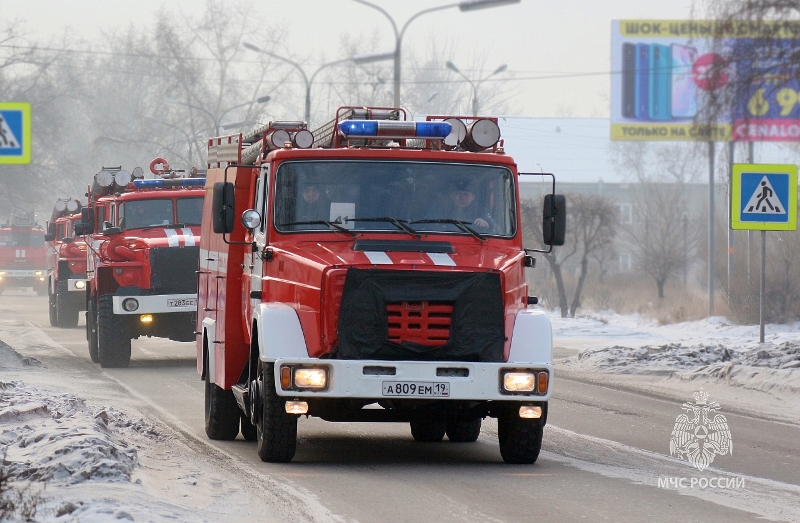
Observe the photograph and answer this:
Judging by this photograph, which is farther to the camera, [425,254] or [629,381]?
[629,381]

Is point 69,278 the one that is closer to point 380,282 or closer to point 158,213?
point 158,213

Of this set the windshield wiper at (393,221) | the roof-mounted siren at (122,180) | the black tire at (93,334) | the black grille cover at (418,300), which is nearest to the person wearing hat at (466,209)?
the windshield wiper at (393,221)

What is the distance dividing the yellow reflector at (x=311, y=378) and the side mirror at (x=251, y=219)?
57.5 inches

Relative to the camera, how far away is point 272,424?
9469 mm

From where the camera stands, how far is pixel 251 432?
11492 millimetres

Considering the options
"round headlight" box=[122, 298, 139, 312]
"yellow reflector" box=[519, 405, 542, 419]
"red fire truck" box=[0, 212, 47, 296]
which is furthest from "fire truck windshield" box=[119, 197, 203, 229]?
"red fire truck" box=[0, 212, 47, 296]

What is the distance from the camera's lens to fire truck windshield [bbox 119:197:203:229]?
2008 centimetres

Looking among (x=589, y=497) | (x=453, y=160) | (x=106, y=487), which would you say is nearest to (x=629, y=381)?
(x=453, y=160)

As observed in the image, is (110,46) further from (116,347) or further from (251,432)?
(251,432)

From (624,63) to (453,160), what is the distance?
34.3m

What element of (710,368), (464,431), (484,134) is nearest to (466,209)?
(484,134)

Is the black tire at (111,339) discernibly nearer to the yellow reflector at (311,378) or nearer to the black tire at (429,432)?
the black tire at (429,432)

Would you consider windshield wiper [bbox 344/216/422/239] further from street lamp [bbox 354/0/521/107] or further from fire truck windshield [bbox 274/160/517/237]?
street lamp [bbox 354/0/521/107]

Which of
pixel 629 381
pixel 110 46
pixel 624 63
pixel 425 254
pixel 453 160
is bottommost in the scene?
pixel 629 381
